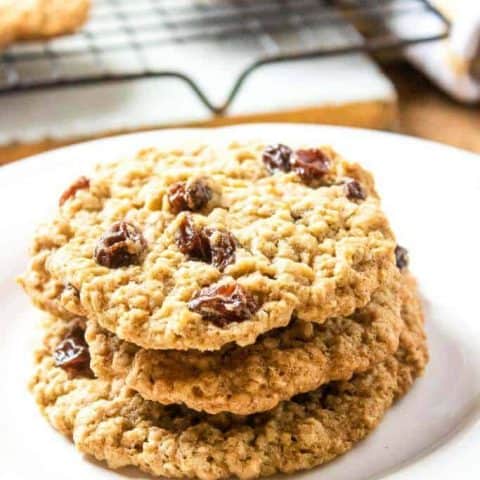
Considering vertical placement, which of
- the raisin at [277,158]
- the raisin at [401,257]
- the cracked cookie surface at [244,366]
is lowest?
the raisin at [401,257]

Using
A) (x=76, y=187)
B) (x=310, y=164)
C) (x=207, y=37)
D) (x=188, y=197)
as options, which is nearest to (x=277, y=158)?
(x=310, y=164)

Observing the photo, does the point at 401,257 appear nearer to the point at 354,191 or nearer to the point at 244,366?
the point at 354,191

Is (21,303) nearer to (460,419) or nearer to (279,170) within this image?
(279,170)

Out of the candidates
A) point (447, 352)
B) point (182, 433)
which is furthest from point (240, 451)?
point (447, 352)

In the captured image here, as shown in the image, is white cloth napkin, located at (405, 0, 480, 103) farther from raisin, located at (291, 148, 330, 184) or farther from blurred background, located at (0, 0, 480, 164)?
raisin, located at (291, 148, 330, 184)

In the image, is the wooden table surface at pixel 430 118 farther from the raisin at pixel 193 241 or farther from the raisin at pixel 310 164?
the raisin at pixel 193 241

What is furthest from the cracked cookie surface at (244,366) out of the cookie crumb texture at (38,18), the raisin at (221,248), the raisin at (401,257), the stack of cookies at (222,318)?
the cookie crumb texture at (38,18)
